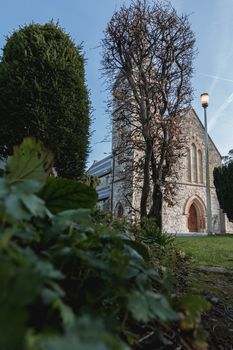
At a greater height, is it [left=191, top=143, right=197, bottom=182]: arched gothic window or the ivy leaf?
[left=191, top=143, right=197, bottom=182]: arched gothic window

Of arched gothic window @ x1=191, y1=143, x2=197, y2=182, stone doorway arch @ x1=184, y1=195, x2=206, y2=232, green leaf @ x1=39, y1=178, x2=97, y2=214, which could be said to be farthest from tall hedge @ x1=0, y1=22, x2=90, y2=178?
arched gothic window @ x1=191, y1=143, x2=197, y2=182

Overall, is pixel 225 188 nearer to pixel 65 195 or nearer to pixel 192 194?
pixel 192 194

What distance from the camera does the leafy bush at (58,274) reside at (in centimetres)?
34

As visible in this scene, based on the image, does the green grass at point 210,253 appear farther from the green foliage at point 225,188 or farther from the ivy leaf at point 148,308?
the green foliage at point 225,188

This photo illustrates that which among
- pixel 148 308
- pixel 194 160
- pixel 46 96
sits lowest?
pixel 148 308

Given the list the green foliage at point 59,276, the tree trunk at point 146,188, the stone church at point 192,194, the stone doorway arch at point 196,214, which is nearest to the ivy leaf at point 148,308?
the green foliage at point 59,276

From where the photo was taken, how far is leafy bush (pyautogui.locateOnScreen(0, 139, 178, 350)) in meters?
0.34

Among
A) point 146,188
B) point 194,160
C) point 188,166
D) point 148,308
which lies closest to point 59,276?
point 148,308

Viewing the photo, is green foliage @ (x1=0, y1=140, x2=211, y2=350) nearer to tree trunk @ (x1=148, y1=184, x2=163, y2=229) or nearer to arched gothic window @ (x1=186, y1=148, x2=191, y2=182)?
tree trunk @ (x1=148, y1=184, x2=163, y2=229)

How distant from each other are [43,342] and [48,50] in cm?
557

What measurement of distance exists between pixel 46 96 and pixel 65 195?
14.7 feet

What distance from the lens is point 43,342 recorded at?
1.05ft

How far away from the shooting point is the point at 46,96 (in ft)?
16.6

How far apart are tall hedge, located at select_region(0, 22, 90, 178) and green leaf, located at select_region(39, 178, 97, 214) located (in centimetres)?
412
